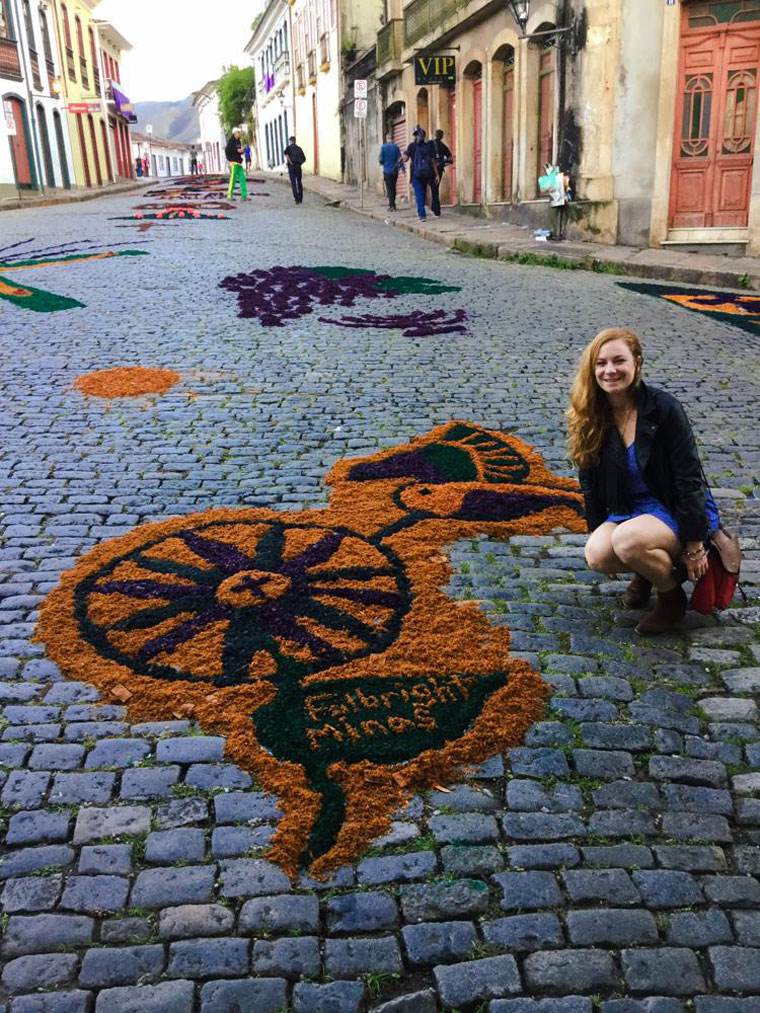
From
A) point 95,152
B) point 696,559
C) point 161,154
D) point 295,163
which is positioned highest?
point 161,154

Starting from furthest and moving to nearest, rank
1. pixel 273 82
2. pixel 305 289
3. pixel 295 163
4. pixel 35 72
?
pixel 273 82 → pixel 35 72 → pixel 295 163 → pixel 305 289

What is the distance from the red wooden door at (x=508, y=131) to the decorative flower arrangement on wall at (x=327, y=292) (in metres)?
8.39

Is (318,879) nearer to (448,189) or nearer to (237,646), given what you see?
(237,646)

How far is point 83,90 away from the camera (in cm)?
4497

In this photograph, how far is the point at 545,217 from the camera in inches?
702

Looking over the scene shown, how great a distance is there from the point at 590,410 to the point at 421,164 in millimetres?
18341

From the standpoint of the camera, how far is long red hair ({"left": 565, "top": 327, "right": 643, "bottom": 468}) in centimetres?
379

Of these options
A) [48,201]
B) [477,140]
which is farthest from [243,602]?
[48,201]

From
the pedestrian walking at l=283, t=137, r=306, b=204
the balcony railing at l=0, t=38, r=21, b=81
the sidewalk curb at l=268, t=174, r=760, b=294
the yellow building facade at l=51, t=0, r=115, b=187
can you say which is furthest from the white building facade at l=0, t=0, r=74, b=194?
the sidewalk curb at l=268, t=174, r=760, b=294

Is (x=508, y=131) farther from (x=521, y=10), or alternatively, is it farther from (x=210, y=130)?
(x=210, y=130)

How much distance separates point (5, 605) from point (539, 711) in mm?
2384

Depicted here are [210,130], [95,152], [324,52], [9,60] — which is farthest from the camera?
[210,130]

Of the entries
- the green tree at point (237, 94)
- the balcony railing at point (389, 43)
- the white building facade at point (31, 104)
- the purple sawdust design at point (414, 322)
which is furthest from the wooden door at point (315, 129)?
the purple sawdust design at point (414, 322)

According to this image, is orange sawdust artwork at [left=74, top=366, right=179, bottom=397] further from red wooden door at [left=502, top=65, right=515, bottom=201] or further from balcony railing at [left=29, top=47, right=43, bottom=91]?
balcony railing at [left=29, top=47, right=43, bottom=91]
